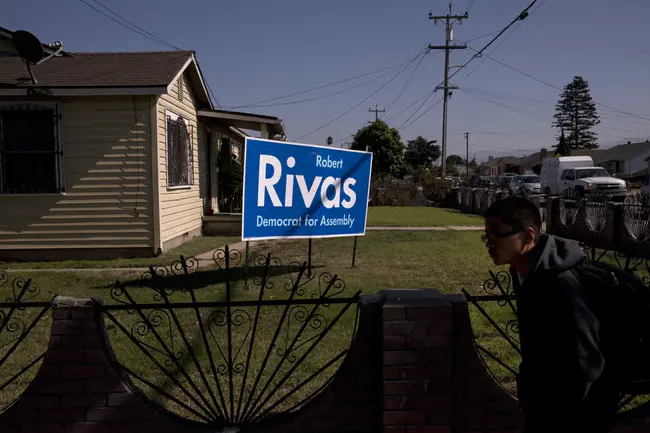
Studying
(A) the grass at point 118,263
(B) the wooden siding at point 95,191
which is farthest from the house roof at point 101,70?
(A) the grass at point 118,263

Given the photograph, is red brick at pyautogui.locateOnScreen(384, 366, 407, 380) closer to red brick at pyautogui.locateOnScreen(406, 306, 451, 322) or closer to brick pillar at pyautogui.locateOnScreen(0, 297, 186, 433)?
red brick at pyautogui.locateOnScreen(406, 306, 451, 322)

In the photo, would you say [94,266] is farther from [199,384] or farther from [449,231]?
[449,231]

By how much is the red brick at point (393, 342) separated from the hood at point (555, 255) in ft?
3.62

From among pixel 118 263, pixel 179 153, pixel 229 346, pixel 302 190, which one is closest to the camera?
pixel 229 346

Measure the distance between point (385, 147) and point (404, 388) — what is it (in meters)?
38.4

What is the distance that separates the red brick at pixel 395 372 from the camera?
312 cm

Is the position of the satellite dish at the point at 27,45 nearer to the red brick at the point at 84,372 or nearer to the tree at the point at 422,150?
the red brick at the point at 84,372

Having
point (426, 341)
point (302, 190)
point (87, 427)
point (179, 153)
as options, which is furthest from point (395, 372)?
point (179, 153)

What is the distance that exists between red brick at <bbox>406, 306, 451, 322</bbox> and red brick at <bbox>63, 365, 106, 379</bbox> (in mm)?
1770

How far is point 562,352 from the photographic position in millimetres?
1967

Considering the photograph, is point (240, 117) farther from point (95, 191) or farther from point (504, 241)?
point (504, 241)

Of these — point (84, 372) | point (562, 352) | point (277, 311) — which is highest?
point (562, 352)

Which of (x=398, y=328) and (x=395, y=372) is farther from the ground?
(x=398, y=328)

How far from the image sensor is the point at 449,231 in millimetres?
15156
